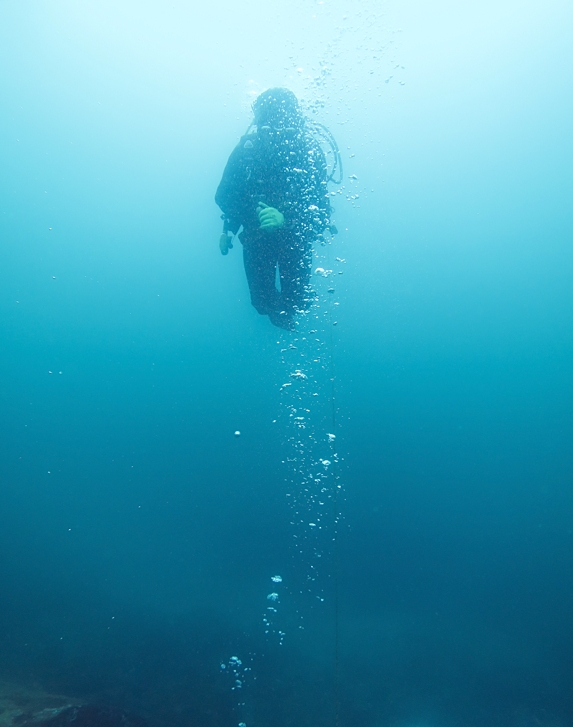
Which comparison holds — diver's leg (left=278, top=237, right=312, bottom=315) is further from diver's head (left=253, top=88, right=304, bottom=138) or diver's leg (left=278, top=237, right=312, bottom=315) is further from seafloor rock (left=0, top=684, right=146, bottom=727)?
seafloor rock (left=0, top=684, right=146, bottom=727)

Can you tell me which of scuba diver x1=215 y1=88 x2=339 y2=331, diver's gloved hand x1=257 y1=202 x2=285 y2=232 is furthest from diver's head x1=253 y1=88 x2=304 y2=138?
diver's gloved hand x1=257 y1=202 x2=285 y2=232

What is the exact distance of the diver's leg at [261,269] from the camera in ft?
13.5

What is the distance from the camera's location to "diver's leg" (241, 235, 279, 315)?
4.12 metres

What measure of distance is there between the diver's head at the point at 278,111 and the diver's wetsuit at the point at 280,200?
0.23 ft

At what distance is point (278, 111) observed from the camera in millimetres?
3457

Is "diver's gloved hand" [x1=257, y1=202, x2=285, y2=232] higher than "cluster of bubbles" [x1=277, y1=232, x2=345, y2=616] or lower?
lower

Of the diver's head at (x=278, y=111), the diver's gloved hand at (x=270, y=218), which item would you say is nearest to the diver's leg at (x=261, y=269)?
the diver's gloved hand at (x=270, y=218)

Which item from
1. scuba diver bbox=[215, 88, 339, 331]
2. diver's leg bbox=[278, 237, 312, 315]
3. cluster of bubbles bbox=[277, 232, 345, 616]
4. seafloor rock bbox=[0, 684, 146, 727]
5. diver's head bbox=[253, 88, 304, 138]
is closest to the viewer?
diver's head bbox=[253, 88, 304, 138]

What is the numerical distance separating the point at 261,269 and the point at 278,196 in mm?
794

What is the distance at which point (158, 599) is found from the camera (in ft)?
30.6

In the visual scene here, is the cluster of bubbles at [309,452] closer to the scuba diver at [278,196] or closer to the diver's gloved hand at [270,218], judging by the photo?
the scuba diver at [278,196]

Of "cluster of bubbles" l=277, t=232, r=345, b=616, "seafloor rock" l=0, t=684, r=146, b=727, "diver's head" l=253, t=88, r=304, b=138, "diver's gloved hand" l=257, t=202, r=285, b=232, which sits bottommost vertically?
"seafloor rock" l=0, t=684, r=146, b=727

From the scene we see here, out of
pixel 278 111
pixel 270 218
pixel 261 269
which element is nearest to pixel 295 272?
pixel 261 269

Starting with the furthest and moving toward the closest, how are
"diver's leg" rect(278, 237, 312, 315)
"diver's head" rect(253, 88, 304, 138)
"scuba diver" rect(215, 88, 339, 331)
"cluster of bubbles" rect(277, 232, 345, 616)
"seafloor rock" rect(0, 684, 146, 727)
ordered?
"cluster of bubbles" rect(277, 232, 345, 616), "seafloor rock" rect(0, 684, 146, 727), "diver's leg" rect(278, 237, 312, 315), "scuba diver" rect(215, 88, 339, 331), "diver's head" rect(253, 88, 304, 138)
